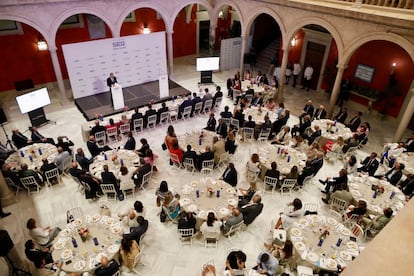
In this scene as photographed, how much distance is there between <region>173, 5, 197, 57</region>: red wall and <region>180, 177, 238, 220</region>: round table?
1482 centimetres

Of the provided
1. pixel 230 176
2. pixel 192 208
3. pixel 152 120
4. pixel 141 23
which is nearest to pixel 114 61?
pixel 141 23

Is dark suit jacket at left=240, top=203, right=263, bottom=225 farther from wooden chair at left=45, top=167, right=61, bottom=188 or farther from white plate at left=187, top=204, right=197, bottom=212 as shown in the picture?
wooden chair at left=45, top=167, right=61, bottom=188

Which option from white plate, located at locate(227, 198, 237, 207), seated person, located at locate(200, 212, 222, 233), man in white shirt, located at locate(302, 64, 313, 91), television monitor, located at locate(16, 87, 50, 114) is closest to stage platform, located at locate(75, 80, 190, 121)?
television monitor, located at locate(16, 87, 50, 114)

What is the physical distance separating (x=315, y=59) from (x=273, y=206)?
35.9 ft

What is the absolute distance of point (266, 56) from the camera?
21.3 metres

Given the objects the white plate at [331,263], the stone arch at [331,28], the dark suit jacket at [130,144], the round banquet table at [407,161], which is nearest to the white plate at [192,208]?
the white plate at [331,263]

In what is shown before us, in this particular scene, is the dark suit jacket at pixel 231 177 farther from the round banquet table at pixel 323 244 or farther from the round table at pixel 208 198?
the round banquet table at pixel 323 244

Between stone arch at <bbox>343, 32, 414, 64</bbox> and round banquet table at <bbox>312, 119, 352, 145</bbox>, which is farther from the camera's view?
round banquet table at <bbox>312, 119, 352, 145</bbox>

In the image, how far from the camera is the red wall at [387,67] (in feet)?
45.3

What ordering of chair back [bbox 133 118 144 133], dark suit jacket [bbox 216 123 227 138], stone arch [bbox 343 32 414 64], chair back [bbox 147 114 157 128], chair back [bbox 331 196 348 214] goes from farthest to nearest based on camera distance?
chair back [bbox 147 114 157 128] → chair back [bbox 133 118 144 133] → dark suit jacket [bbox 216 123 227 138] → stone arch [bbox 343 32 414 64] → chair back [bbox 331 196 348 214]

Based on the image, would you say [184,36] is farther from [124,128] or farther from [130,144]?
[130,144]

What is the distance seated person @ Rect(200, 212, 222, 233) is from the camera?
25.8 feet

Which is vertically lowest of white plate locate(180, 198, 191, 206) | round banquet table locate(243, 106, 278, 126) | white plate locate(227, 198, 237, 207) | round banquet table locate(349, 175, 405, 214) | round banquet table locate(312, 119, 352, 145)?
white plate locate(180, 198, 191, 206)

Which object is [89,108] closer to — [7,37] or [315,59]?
[7,37]
